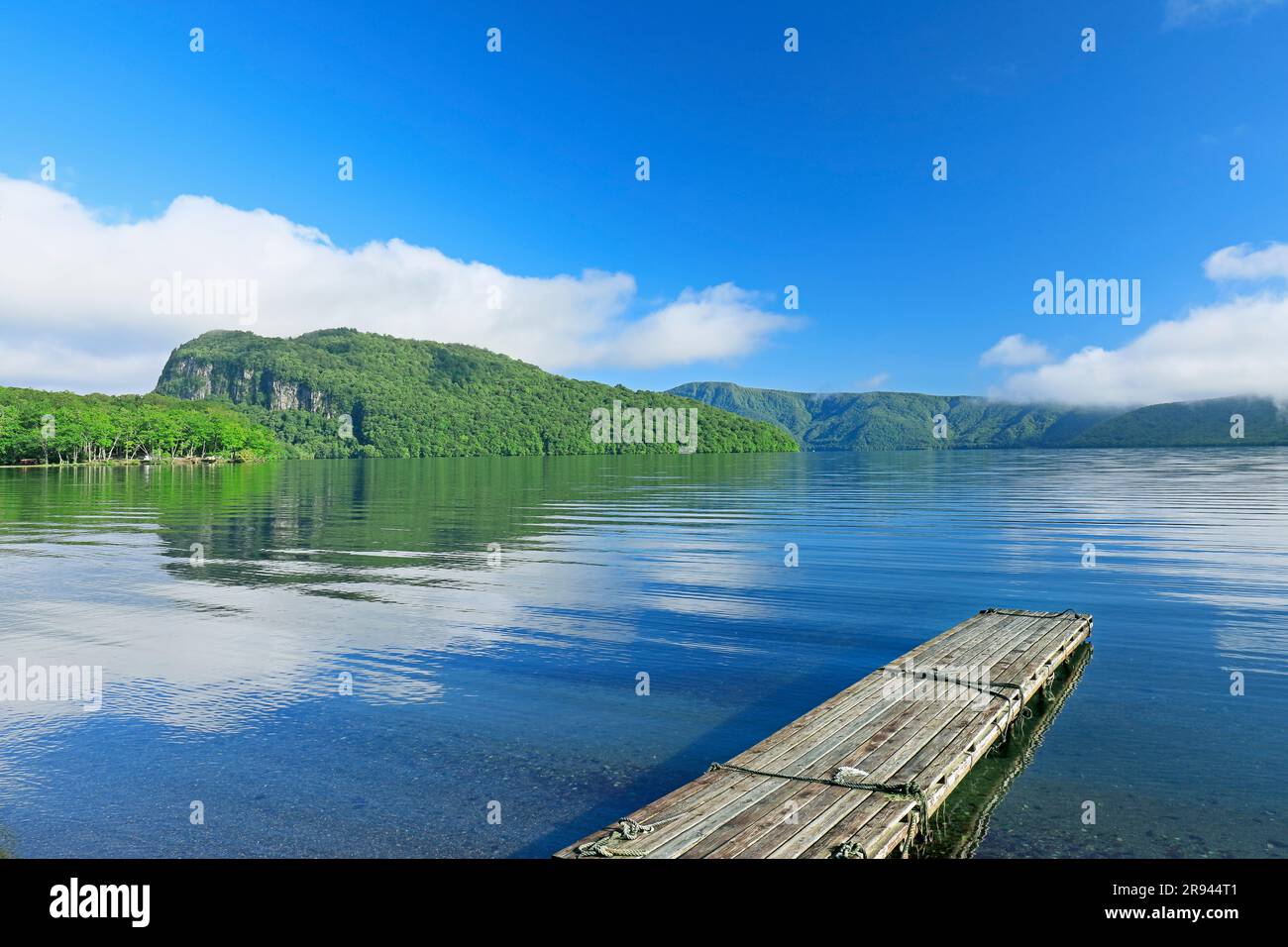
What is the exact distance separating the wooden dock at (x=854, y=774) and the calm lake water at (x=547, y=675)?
1.12 meters

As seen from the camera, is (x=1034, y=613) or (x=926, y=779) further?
(x=1034, y=613)

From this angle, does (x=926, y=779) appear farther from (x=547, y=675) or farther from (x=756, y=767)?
(x=547, y=675)

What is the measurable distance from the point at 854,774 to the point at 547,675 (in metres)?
9.46

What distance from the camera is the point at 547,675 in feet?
62.3

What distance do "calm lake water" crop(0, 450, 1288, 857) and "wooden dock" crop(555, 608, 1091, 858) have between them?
112cm

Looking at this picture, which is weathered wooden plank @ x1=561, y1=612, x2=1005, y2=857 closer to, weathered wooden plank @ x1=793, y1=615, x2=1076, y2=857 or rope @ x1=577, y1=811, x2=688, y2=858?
rope @ x1=577, y1=811, x2=688, y2=858

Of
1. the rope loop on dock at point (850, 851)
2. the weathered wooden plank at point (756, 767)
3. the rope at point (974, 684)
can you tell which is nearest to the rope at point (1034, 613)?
the rope at point (974, 684)

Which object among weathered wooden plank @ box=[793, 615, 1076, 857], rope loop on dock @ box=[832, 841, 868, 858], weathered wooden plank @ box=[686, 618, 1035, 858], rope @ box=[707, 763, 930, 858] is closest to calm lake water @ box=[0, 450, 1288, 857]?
weathered wooden plank @ box=[793, 615, 1076, 857]

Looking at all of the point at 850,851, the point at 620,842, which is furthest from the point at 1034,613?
the point at 620,842

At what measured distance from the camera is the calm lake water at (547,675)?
11.7 m
